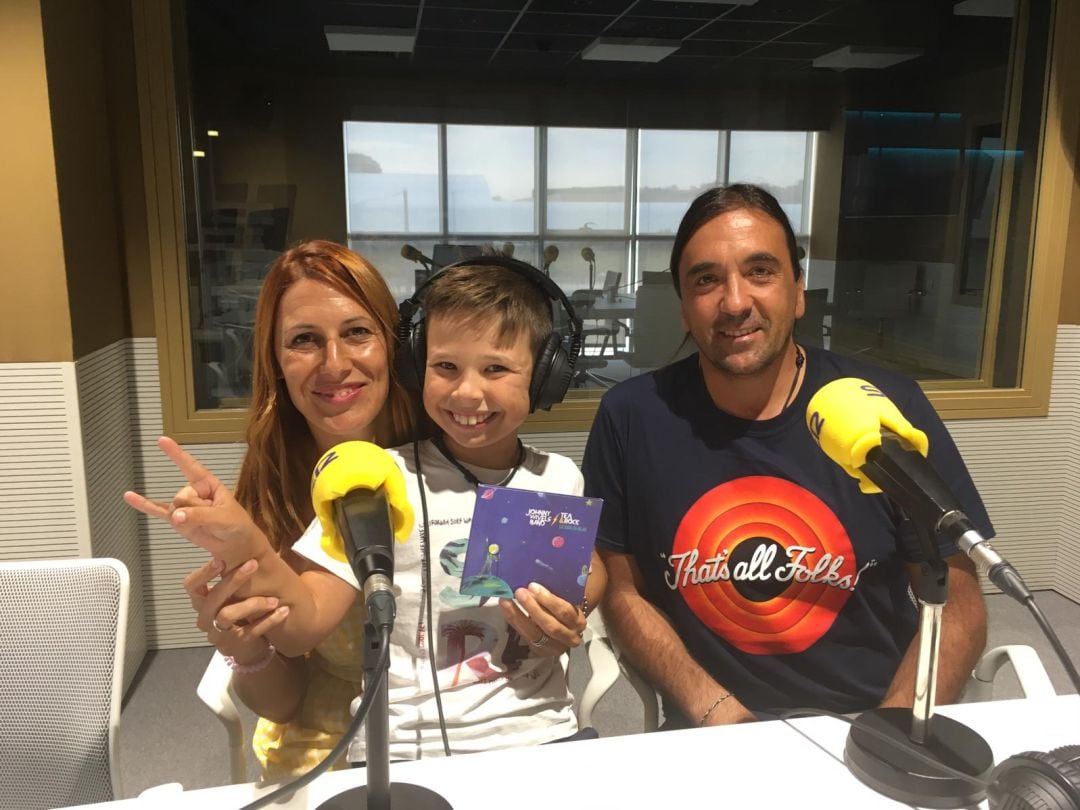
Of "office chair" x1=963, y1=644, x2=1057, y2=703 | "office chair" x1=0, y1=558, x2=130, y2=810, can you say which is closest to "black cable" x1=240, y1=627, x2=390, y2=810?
"office chair" x1=0, y1=558, x2=130, y2=810

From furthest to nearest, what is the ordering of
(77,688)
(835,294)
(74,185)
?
(835,294), (74,185), (77,688)

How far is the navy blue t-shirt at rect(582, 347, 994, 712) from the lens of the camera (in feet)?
4.54

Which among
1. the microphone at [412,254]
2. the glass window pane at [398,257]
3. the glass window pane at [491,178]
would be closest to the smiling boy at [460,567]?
the glass window pane at [398,257]

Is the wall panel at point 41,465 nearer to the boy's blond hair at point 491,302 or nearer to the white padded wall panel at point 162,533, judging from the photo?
the white padded wall panel at point 162,533

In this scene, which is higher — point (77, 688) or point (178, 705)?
point (77, 688)

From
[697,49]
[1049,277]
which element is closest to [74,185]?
[697,49]

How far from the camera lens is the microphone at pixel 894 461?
0.71 metres

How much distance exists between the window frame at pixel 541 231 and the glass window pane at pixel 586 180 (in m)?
0.09

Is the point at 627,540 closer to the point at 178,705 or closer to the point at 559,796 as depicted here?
the point at 559,796

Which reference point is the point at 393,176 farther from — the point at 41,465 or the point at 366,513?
the point at 366,513

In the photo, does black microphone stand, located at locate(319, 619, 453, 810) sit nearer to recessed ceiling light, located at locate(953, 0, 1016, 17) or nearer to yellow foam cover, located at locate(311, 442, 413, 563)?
yellow foam cover, located at locate(311, 442, 413, 563)

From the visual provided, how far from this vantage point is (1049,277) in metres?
3.21

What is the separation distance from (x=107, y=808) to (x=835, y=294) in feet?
11.8

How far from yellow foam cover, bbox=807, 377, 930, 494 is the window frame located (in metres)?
2.17
